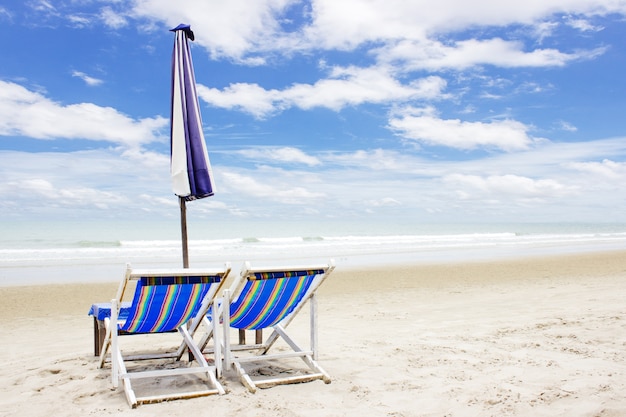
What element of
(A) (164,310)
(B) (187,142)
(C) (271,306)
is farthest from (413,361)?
(B) (187,142)

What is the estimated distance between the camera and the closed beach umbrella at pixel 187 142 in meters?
4.74

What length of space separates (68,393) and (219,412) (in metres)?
1.23

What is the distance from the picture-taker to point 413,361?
4.79 m

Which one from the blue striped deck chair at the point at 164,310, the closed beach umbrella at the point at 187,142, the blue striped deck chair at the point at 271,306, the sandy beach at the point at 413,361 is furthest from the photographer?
the closed beach umbrella at the point at 187,142

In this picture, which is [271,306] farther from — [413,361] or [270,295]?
[413,361]

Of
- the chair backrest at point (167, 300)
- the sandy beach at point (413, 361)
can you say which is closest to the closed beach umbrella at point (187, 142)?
the chair backrest at point (167, 300)

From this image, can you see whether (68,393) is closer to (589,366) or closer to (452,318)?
(589,366)

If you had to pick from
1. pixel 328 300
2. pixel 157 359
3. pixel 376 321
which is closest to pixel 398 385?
pixel 157 359

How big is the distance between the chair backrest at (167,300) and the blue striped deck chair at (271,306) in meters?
0.21

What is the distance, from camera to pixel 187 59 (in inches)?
192

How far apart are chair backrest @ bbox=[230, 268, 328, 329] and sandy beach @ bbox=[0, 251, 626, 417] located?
1.67 ft

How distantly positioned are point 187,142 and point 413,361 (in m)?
2.72

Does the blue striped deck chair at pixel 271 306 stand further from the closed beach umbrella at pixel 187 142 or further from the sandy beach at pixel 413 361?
the closed beach umbrella at pixel 187 142

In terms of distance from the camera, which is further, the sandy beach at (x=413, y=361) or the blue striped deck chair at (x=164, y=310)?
the blue striped deck chair at (x=164, y=310)
